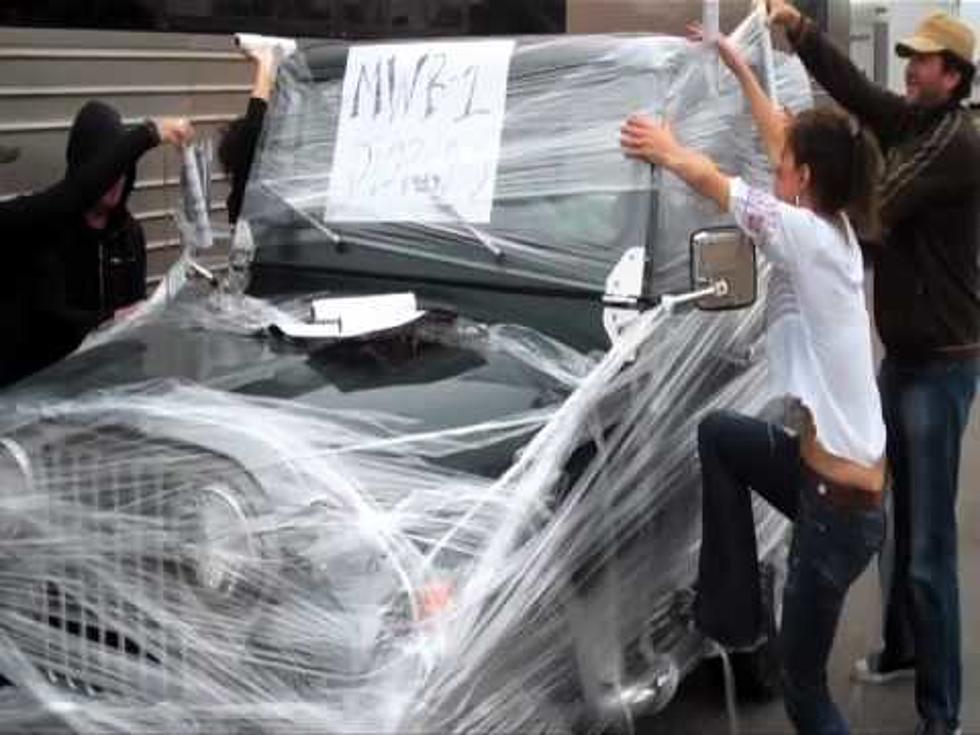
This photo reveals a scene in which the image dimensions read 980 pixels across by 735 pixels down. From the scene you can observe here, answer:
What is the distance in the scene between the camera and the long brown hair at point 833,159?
10.8 ft

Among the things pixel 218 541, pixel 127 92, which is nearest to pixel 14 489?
pixel 218 541

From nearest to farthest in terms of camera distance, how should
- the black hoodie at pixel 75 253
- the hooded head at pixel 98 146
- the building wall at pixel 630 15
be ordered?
1. the black hoodie at pixel 75 253
2. the hooded head at pixel 98 146
3. the building wall at pixel 630 15

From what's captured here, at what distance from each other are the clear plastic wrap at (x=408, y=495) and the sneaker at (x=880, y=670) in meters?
0.86

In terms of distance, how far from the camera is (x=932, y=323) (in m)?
3.96

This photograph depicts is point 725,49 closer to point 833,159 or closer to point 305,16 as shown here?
point 833,159

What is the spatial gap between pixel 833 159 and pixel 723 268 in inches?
15.6

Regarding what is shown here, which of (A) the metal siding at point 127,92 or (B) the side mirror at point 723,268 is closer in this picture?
(B) the side mirror at point 723,268

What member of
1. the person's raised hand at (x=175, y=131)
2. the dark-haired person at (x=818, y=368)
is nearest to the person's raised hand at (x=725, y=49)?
the dark-haired person at (x=818, y=368)

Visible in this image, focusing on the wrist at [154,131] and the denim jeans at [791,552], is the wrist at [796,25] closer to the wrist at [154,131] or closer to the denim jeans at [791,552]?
the denim jeans at [791,552]

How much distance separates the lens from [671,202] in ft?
12.8

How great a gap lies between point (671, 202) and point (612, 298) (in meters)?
0.38

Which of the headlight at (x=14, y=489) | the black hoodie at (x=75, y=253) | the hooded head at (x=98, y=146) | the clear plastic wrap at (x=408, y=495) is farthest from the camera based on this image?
the hooded head at (x=98, y=146)

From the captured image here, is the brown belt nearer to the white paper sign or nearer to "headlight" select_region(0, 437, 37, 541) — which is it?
the white paper sign

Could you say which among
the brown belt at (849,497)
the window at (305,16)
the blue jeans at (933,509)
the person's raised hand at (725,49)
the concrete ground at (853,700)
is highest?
the person's raised hand at (725,49)
